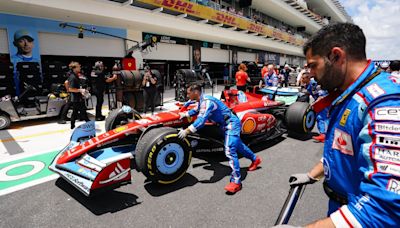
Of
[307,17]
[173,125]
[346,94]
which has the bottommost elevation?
[173,125]

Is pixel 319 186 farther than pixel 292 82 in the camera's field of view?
No

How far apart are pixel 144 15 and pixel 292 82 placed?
14.1 meters

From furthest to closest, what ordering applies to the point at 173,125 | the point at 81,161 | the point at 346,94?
1. the point at 173,125
2. the point at 81,161
3. the point at 346,94

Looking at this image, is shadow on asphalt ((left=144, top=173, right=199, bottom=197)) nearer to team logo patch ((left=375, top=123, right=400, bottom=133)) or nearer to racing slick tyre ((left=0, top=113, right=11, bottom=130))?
team logo patch ((left=375, top=123, right=400, bottom=133))

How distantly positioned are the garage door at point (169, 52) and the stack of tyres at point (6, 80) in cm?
863

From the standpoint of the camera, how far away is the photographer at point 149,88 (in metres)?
8.27

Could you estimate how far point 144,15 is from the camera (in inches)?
512

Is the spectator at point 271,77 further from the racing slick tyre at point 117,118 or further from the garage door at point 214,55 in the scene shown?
the garage door at point 214,55

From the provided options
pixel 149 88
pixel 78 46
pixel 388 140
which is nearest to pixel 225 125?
pixel 388 140

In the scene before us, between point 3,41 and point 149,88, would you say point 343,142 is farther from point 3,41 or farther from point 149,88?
point 3,41

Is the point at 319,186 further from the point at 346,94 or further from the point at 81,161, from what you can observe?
the point at 81,161

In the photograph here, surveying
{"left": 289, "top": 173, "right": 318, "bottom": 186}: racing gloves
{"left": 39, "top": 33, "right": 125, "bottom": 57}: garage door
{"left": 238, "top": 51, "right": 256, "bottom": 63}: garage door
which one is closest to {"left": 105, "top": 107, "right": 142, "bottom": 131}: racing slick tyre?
{"left": 289, "top": 173, "right": 318, "bottom": 186}: racing gloves

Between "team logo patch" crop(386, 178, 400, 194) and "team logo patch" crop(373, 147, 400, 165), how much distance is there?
63 millimetres

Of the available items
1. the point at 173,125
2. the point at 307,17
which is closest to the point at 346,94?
the point at 173,125
